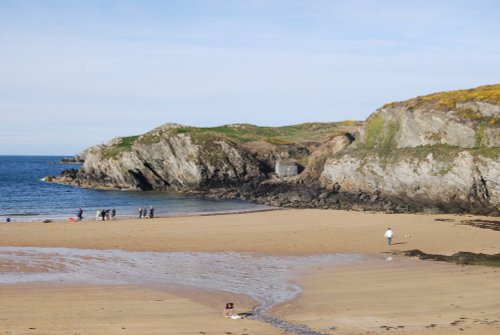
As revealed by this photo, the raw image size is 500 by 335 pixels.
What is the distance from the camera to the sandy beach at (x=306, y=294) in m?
17.8

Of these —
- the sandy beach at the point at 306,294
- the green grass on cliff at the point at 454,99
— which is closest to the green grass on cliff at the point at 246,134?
the green grass on cliff at the point at 454,99

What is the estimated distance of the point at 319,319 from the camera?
18922 mm

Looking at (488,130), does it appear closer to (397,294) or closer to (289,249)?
(289,249)

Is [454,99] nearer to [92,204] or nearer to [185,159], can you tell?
[185,159]

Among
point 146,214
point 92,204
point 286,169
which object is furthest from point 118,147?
point 146,214

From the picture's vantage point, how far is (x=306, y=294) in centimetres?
2292

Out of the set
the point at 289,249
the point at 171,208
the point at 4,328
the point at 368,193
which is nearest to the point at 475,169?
the point at 368,193

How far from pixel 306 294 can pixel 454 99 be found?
143 feet

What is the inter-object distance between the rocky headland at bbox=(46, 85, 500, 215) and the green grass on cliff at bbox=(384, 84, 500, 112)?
0.46ft

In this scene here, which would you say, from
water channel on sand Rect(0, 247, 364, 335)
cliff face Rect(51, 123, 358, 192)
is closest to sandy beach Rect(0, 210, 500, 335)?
water channel on sand Rect(0, 247, 364, 335)

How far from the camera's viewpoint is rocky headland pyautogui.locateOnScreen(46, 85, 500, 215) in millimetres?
53031

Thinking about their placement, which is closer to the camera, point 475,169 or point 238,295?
point 238,295

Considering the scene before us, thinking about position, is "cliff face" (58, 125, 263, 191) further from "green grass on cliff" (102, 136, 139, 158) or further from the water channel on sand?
the water channel on sand

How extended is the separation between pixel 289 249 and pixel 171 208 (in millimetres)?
29583
